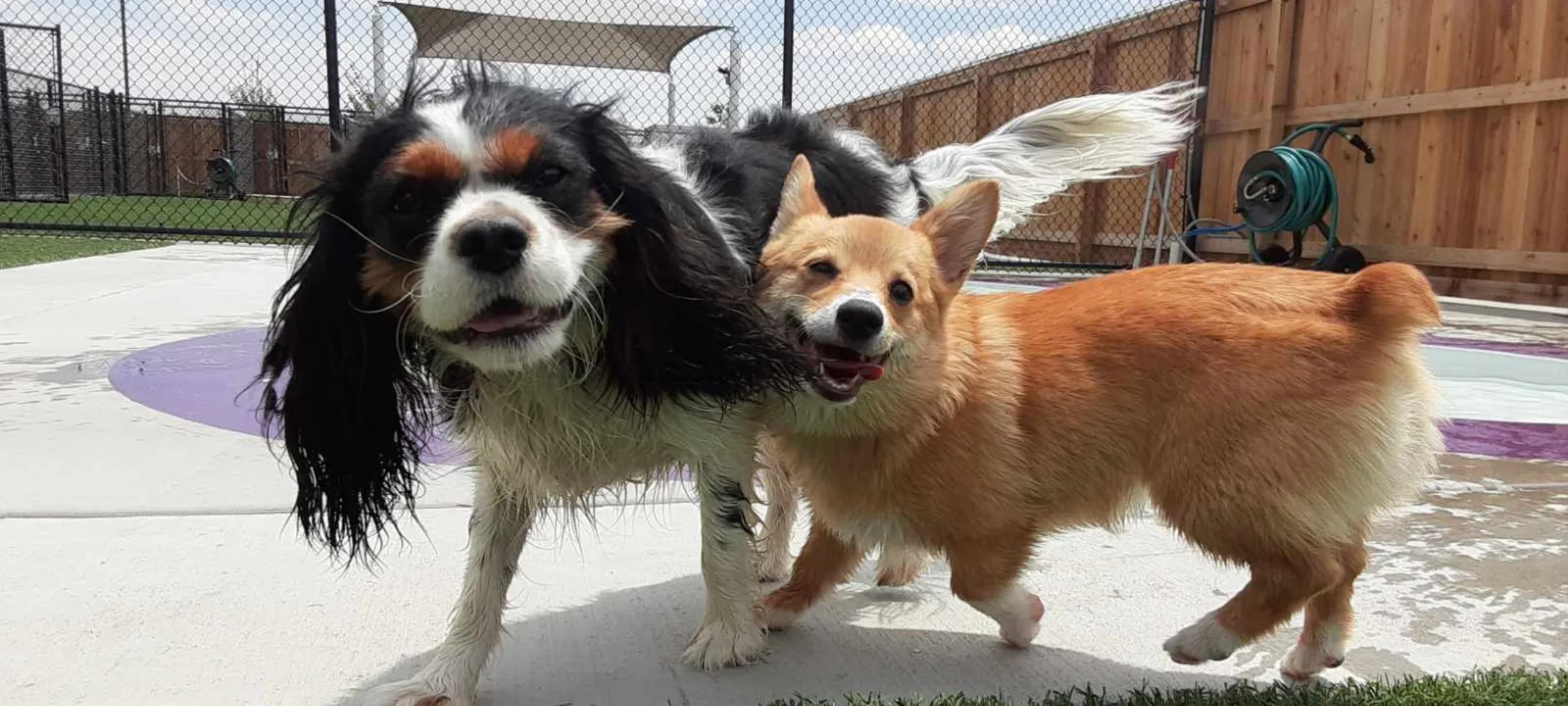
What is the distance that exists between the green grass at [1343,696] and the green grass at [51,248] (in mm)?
10865

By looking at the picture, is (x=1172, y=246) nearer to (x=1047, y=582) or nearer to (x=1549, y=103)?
(x=1549, y=103)

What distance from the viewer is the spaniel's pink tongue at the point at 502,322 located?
6.29ft

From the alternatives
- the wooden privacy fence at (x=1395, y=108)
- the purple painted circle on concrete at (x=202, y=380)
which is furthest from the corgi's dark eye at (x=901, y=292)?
the wooden privacy fence at (x=1395, y=108)

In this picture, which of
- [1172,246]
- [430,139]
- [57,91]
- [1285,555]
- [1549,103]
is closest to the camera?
[430,139]

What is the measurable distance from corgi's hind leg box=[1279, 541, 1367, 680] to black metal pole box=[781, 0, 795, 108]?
861cm

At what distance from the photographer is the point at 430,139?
198 cm

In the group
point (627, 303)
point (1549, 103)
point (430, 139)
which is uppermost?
point (1549, 103)

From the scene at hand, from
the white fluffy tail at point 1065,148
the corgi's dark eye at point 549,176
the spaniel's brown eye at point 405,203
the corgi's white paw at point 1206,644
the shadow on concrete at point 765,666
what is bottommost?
the shadow on concrete at point 765,666

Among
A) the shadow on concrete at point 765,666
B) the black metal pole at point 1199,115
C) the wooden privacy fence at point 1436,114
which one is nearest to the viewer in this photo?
the shadow on concrete at point 765,666

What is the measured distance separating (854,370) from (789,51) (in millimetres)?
8778

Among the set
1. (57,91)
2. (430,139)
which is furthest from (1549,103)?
(57,91)

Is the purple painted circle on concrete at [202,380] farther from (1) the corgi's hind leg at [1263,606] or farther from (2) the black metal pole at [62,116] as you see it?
(2) the black metal pole at [62,116]

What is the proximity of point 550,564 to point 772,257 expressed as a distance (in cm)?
114

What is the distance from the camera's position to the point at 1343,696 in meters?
2.11
